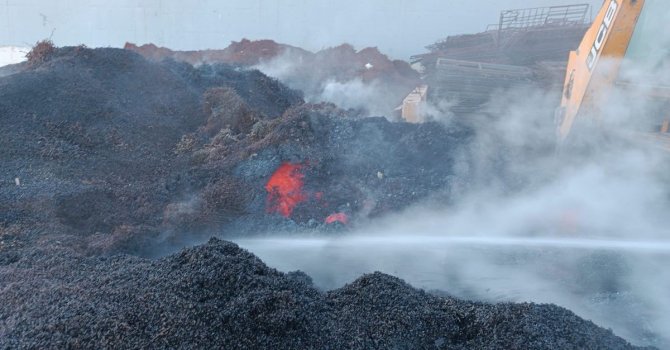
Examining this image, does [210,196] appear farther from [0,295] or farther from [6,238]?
[0,295]

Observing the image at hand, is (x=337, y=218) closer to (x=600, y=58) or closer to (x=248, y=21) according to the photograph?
(x=600, y=58)

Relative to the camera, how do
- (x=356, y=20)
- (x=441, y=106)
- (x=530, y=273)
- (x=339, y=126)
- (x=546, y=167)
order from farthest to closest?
(x=356, y=20)
(x=441, y=106)
(x=339, y=126)
(x=546, y=167)
(x=530, y=273)

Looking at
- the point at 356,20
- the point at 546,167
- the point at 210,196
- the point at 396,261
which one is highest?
the point at 356,20

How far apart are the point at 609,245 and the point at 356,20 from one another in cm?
1406

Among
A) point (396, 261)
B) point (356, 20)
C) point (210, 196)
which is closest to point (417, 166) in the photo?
point (396, 261)

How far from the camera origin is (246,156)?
29.6ft

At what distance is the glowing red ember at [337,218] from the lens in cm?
780

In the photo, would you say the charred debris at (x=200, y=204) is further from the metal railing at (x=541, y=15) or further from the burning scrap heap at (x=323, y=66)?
the metal railing at (x=541, y=15)

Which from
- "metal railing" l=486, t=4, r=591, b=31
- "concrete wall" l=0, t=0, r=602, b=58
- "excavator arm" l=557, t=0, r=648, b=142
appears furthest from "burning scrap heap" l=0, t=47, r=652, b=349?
"metal railing" l=486, t=4, r=591, b=31

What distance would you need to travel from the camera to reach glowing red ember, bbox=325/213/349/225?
7.80 meters

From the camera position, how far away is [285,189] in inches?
329

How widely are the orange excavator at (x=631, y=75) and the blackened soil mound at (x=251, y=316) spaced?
3.99m

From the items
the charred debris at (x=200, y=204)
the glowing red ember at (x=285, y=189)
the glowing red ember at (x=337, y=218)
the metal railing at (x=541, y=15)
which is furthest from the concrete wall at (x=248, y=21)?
the glowing red ember at (x=337, y=218)

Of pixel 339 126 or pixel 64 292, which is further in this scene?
pixel 339 126
